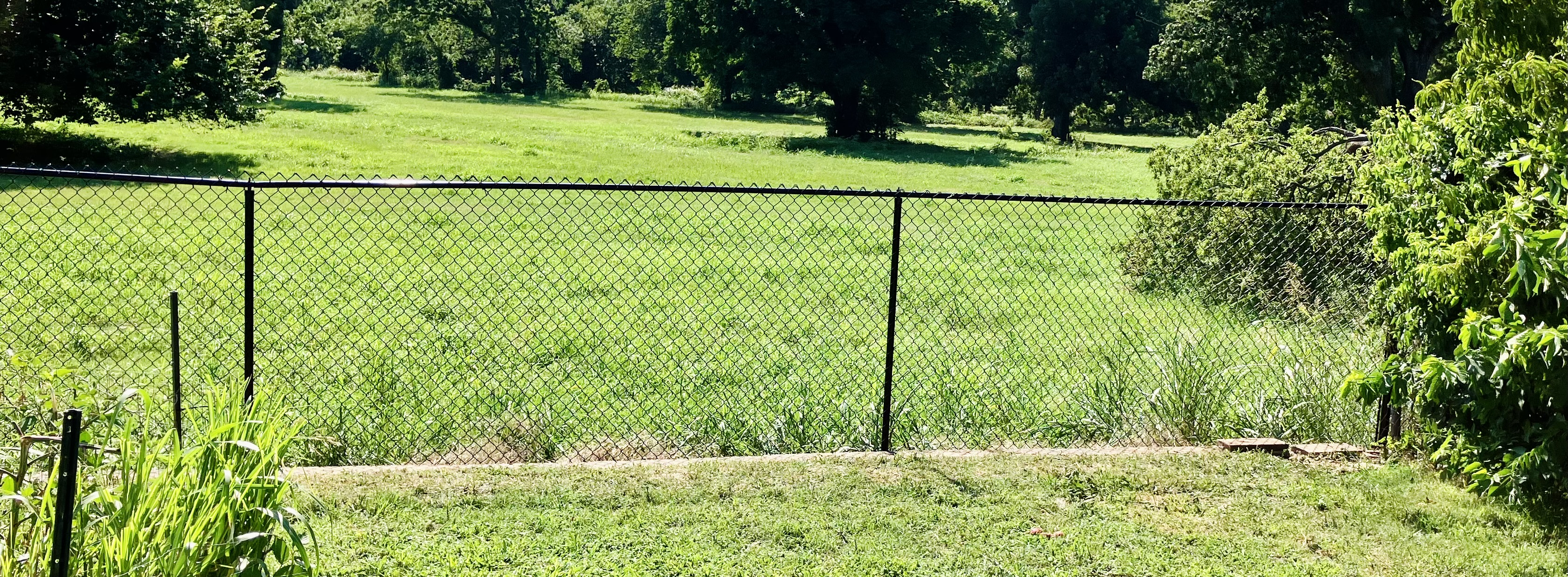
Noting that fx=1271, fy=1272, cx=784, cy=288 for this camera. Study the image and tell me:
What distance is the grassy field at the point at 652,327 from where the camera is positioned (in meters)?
6.62

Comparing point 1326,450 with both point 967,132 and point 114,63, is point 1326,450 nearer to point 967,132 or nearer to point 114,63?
point 114,63

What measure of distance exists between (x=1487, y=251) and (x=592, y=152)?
23.2 metres

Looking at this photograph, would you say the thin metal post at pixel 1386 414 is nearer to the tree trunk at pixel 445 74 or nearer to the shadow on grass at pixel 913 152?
the shadow on grass at pixel 913 152

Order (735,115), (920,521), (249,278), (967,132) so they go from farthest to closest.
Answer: (735,115), (967,132), (249,278), (920,521)

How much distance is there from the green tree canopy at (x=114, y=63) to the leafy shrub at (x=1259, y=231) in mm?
14526

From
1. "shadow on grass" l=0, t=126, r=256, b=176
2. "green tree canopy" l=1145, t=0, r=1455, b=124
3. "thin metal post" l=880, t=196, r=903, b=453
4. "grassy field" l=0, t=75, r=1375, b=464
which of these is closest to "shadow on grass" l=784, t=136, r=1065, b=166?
"green tree canopy" l=1145, t=0, r=1455, b=124

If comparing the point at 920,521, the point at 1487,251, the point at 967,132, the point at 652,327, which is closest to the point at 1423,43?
the point at 967,132

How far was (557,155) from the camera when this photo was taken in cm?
2491

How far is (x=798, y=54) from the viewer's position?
38156mm

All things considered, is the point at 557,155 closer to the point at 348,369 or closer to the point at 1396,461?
the point at 348,369

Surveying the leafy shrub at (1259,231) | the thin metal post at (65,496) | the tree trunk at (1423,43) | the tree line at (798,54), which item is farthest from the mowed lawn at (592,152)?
the thin metal post at (65,496)

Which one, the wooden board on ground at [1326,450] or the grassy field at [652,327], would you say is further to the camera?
the grassy field at [652,327]

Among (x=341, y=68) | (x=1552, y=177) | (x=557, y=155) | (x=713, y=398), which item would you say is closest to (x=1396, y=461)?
(x=1552, y=177)

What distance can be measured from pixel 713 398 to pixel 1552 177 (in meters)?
4.36
